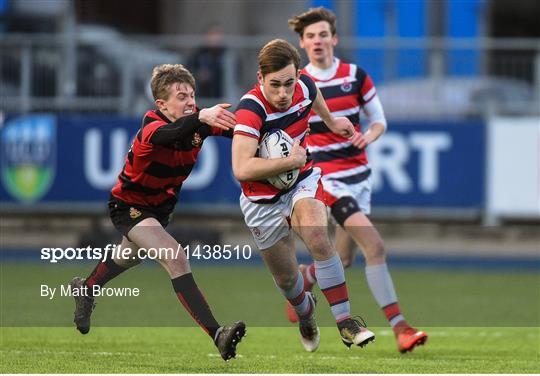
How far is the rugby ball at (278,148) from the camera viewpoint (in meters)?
8.45

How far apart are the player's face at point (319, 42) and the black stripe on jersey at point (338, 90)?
0.63 ft

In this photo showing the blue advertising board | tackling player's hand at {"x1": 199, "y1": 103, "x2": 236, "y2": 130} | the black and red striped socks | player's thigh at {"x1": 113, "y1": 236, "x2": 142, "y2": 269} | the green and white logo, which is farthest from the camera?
the blue advertising board

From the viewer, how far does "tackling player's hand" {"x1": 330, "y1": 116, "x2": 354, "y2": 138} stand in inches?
372

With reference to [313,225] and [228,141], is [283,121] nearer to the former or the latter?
[313,225]

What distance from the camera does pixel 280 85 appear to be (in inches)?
330

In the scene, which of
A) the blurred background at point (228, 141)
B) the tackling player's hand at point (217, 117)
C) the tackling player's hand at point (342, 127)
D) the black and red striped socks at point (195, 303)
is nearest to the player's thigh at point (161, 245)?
the black and red striped socks at point (195, 303)

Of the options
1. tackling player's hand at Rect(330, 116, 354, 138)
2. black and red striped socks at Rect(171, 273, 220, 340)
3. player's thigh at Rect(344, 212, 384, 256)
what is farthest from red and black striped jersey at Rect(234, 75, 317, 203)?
player's thigh at Rect(344, 212, 384, 256)

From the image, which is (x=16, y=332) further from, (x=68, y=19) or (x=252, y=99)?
(x=68, y=19)

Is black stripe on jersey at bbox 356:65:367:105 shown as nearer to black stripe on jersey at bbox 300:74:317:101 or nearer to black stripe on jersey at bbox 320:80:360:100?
black stripe on jersey at bbox 320:80:360:100

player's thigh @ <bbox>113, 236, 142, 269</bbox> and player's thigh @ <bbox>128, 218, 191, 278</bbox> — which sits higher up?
player's thigh @ <bbox>128, 218, 191, 278</bbox>

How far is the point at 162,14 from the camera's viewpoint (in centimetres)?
2325

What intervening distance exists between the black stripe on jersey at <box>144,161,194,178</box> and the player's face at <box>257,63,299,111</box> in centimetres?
79

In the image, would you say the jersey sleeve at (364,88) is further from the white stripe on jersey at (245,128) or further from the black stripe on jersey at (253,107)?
the white stripe on jersey at (245,128)

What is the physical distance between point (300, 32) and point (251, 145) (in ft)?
6.99
